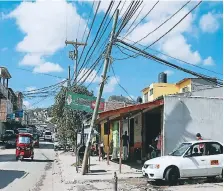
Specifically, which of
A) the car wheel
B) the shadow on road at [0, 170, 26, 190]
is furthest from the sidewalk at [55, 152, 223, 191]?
the shadow on road at [0, 170, 26, 190]

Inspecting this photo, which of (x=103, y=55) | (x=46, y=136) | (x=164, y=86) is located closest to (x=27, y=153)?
(x=103, y=55)

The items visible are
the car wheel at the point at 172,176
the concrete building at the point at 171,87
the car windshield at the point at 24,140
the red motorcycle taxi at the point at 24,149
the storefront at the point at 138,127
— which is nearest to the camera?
the car wheel at the point at 172,176

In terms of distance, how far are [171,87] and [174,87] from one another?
89 cm

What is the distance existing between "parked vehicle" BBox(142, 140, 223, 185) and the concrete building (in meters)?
18.1

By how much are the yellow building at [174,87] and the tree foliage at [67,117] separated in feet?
29.5

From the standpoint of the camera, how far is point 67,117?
32.2 meters

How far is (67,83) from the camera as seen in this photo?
1486 inches

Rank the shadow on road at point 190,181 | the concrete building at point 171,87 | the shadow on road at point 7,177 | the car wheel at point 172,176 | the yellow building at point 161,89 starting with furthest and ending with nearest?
the yellow building at point 161,89
the concrete building at point 171,87
the shadow on road at point 7,177
the shadow on road at point 190,181
the car wheel at point 172,176

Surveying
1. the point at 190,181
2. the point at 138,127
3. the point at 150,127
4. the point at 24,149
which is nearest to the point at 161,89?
the point at 138,127

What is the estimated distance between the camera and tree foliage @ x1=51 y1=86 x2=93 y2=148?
31.7m

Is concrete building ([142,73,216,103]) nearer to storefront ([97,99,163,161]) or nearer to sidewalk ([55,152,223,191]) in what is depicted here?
storefront ([97,99,163,161])

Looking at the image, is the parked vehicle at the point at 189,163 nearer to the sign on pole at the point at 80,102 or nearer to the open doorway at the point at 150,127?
the sign on pole at the point at 80,102

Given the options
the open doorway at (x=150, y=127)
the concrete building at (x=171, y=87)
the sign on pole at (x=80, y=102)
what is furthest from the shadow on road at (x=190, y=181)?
the concrete building at (x=171, y=87)

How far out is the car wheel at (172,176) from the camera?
1385 cm
